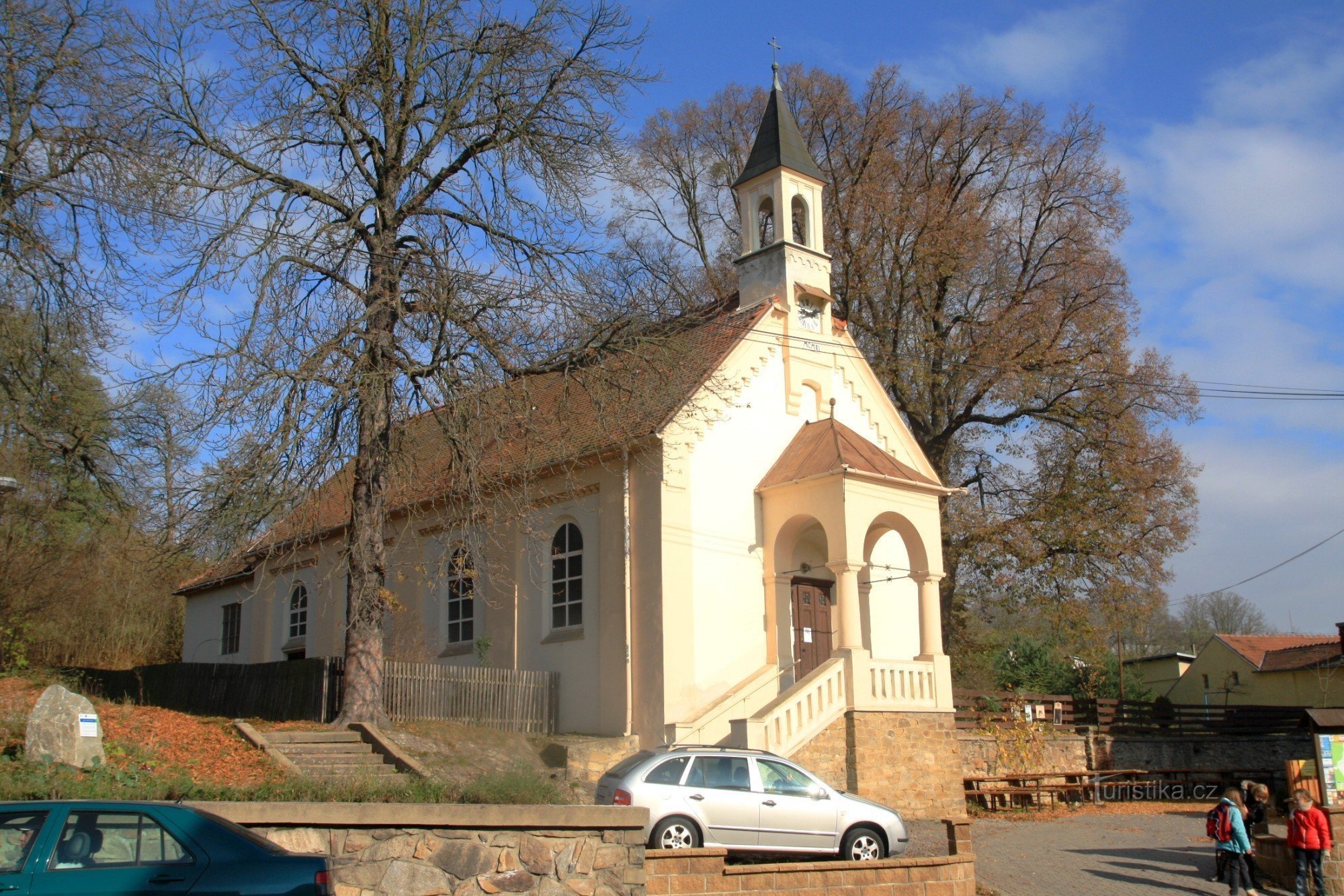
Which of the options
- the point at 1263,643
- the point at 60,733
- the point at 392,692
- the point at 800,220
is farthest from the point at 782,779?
the point at 1263,643

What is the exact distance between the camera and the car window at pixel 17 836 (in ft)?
22.5

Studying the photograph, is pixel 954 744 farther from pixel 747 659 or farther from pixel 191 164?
pixel 191 164

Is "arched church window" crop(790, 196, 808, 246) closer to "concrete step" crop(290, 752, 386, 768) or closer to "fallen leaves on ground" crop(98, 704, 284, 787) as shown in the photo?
"concrete step" crop(290, 752, 386, 768)

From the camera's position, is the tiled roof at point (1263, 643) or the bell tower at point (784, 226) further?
the tiled roof at point (1263, 643)

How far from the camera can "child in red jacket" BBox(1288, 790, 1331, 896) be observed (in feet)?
47.9

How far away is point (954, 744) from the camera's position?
66.9 ft

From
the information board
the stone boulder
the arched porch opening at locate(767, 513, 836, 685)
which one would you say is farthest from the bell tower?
the stone boulder

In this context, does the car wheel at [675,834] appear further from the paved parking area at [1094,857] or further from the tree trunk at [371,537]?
the tree trunk at [371,537]

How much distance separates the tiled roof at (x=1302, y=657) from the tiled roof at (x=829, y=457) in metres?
25.5

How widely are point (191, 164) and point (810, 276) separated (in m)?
13.1

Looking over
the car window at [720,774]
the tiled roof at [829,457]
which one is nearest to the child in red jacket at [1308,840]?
the car window at [720,774]

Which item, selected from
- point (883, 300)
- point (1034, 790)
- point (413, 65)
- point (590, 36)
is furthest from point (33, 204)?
point (883, 300)

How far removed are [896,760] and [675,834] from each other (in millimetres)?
7744

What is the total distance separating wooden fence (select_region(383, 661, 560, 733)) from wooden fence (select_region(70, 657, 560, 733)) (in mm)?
11
